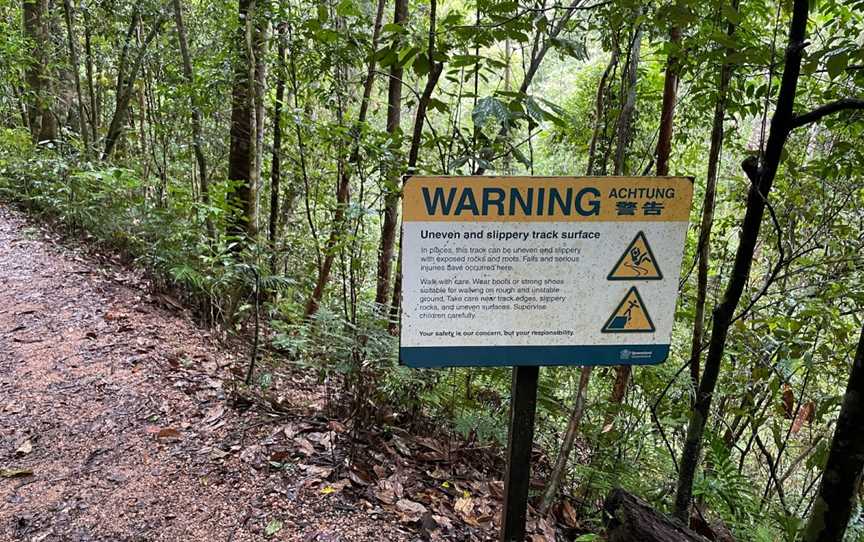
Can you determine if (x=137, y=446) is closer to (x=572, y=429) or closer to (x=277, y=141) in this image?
(x=572, y=429)

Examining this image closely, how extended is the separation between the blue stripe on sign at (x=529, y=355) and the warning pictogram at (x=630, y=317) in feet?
0.22

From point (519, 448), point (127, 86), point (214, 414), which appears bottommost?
point (214, 414)

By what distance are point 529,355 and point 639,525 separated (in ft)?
3.49

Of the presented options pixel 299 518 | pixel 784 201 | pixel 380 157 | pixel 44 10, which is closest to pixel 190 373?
pixel 299 518

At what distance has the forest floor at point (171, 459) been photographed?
8.89ft

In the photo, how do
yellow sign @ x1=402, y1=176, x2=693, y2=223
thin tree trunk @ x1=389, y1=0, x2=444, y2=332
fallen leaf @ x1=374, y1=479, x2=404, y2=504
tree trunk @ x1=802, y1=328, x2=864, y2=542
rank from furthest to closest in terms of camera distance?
fallen leaf @ x1=374, y1=479, x2=404, y2=504, thin tree trunk @ x1=389, y1=0, x2=444, y2=332, yellow sign @ x1=402, y1=176, x2=693, y2=223, tree trunk @ x1=802, y1=328, x2=864, y2=542

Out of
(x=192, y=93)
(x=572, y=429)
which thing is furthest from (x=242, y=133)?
(x=572, y=429)

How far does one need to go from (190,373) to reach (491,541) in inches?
107

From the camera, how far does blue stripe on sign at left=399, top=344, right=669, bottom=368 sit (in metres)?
1.96

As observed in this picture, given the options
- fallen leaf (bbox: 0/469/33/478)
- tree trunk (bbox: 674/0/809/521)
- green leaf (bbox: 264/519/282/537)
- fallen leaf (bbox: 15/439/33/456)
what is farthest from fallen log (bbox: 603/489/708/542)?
fallen leaf (bbox: 15/439/33/456)

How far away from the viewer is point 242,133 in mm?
6004

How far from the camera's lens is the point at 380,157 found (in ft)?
11.9

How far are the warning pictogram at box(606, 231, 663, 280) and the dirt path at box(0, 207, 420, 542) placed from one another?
5.75 ft

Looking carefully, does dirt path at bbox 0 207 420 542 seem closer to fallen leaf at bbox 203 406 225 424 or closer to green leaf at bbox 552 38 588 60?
fallen leaf at bbox 203 406 225 424
